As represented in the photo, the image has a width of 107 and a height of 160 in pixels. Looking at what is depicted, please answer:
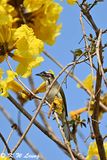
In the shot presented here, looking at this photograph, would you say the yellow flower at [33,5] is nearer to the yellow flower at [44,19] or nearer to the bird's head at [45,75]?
the yellow flower at [44,19]

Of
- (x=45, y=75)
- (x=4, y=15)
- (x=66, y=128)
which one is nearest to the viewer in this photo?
(x=4, y=15)

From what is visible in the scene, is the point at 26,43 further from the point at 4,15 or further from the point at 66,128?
the point at 66,128

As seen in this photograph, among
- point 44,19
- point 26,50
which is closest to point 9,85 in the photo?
point 26,50

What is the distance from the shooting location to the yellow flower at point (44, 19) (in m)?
1.35

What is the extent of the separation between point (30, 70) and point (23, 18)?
0.18 m

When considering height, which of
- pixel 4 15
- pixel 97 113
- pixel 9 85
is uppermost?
pixel 4 15

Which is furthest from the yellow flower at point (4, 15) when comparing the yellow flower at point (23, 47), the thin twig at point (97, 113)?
the thin twig at point (97, 113)

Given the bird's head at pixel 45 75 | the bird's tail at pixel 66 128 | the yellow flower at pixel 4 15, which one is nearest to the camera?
the yellow flower at pixel 4 15

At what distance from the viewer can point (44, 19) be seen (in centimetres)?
135

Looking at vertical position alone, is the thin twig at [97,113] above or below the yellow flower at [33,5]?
below

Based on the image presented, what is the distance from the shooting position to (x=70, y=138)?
4.31 ft

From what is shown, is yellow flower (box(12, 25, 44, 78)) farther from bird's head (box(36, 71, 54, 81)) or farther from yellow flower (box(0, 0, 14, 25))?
bird's head (box(36, 71, 54, 81))

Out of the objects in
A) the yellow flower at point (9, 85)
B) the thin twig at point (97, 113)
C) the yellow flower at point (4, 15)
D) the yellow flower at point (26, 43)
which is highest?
the yellow flower at point (4, 15)

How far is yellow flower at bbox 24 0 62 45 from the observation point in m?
1.35
